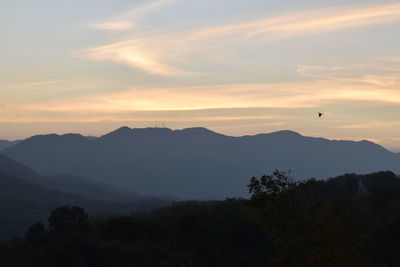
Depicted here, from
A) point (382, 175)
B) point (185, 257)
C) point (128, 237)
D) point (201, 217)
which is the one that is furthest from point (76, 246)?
point (382, 175)

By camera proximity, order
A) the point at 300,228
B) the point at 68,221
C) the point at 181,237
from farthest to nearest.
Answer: the point at 68,221
the point at 181,237
the point at 300,228

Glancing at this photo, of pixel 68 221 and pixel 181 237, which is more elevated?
pixel 68 221

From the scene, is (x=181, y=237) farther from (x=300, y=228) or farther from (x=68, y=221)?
(x=300, y=228)

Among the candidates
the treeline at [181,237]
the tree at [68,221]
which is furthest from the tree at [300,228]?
the tree at [68,221]

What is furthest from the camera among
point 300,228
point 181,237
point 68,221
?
point 68,221

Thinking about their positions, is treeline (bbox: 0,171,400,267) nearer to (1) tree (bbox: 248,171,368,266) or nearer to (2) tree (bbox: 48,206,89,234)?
(2) tree (bbox: 48,206,89,234)

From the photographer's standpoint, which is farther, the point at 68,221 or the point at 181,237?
the point at 68,221

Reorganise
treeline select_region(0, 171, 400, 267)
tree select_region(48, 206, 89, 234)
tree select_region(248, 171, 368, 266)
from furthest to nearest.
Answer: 1. tree select_region(48, 206, 89, 234)
2. treeline select_region(0, 171, 400, 267)
3. tree select_region(248, 171, 368, 266)

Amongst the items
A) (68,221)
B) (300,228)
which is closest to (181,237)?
(68,221)

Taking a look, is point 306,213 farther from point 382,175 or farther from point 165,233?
point 382,175

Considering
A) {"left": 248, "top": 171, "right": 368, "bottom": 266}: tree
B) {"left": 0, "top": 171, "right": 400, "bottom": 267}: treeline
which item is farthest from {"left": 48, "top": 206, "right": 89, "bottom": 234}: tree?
{"left": 248, "top": 171, "right": 368, "bottom": 266}: tree

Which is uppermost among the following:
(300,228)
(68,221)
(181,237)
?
(300,228)
